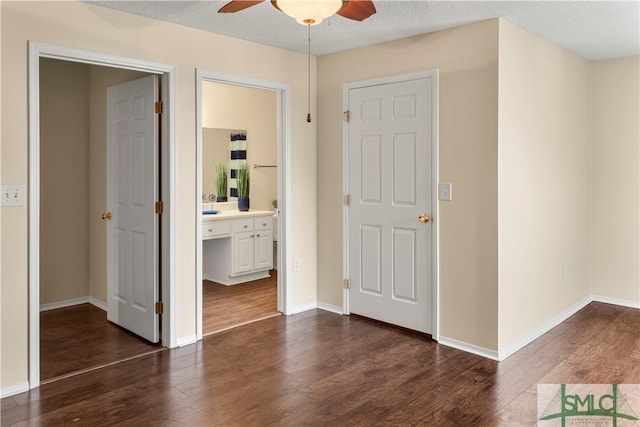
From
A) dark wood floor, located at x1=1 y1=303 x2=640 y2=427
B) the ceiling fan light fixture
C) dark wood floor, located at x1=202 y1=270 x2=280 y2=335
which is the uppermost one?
the ceiling fan light fixture

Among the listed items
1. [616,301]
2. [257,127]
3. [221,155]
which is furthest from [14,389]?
[616,301]

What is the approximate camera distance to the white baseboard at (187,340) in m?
3.73

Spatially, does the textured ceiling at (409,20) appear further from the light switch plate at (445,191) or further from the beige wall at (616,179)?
the light switch plate at (445,191)

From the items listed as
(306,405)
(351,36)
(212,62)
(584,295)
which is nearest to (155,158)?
(212,62)

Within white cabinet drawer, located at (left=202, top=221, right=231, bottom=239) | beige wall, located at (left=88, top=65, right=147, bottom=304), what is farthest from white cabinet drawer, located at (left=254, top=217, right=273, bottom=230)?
beige wall, located at (left=88, top=65, right=147, bottom=304)

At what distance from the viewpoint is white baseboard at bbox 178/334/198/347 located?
147 inches

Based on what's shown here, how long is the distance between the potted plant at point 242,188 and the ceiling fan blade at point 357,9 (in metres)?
3.73

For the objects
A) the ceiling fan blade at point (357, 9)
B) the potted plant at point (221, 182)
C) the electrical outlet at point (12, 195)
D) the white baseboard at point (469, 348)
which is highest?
the ceiling fan blade at point (357, 9)

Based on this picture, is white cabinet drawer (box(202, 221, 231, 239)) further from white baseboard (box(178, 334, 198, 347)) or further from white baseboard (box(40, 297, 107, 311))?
white baseboard (box(178, 334, 198, 347))

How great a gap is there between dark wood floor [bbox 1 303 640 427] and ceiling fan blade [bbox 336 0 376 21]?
2083mm

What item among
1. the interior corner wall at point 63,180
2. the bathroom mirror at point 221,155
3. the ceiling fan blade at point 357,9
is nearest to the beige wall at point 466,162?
the ceiling fan blade at point 357,9

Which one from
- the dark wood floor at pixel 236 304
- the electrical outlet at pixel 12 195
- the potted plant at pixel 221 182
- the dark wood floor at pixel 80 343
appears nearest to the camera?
the electrical outlet at pixel 12 195

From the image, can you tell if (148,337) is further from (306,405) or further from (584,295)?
(584,295)

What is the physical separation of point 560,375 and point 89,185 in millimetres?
4324
